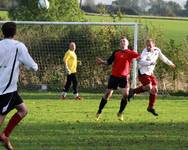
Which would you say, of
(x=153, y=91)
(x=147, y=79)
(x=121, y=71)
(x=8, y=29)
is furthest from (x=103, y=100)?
(x=8, y=29)

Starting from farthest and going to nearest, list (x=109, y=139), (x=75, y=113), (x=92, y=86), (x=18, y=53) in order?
(x=92, y=86) → (x=75, y=113) → (x=109, y=139) → (x=18, y=53)

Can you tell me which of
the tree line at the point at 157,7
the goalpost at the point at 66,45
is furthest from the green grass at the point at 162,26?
the tree line at the point at 157,7

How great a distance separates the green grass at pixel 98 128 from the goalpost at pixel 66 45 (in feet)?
18.5

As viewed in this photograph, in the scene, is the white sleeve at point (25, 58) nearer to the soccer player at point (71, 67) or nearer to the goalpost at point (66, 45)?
the soccer player at point (71, 67)

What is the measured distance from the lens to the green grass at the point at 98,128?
1234 centimetres

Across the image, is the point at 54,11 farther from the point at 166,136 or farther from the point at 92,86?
the point at 166,136

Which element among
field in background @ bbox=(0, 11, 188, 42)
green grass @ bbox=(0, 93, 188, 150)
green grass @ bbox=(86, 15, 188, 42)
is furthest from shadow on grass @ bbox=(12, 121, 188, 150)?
field in background @ bbox=(0, 11, 188, 42)

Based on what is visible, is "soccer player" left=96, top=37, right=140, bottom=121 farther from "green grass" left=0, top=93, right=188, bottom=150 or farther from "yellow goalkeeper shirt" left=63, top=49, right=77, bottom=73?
"yellow goalkeeper shirt" left=63, top=49, right=77, bottom=73

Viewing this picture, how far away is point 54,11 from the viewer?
34000mm

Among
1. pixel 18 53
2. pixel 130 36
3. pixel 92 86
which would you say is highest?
pixel 18 53

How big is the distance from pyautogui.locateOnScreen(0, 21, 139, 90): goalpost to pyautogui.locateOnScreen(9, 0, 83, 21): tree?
4.58 m

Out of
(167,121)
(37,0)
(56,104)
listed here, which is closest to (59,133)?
(167,121)

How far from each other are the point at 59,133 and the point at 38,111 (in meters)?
5.26

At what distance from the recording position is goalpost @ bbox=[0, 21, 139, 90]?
90.6 feet
